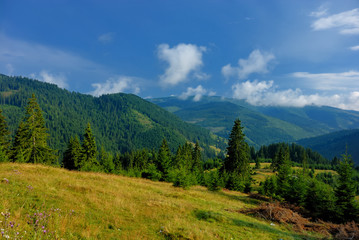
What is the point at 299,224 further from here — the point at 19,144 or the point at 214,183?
the point at 19,144

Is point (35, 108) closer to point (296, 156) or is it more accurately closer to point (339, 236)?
point (339, 236)

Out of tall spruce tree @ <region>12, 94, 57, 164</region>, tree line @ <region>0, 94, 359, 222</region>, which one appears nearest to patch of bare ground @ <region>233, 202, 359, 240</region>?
tree line @ <region>0, 94, 359, 222</region>

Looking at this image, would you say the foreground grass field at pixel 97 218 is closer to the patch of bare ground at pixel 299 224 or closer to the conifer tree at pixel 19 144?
the patch of bare ground at pixel 299 224

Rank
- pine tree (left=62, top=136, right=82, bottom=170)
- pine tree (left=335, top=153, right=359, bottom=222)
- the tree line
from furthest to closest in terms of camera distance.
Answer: pine tree (left=62, top=136, right=82, bottom=170) → the tree line → pine tree (left=335, top=153, right=359, bottom=222)

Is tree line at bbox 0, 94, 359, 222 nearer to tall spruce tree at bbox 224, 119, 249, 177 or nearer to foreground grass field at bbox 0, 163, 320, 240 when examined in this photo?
tall spruce tree at bbox 224, 119, 249, 177

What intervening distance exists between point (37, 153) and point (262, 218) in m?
45.5

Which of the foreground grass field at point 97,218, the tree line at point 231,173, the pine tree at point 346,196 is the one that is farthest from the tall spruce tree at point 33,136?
the pine tree at point 346,196

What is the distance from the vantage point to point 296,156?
15575 cm

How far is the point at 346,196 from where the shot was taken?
852 inches

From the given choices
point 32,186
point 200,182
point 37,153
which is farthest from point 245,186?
point 37,153

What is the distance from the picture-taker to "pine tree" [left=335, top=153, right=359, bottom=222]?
20859mm

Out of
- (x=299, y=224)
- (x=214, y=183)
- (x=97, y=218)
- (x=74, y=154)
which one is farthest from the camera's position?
(x=74, y=154)

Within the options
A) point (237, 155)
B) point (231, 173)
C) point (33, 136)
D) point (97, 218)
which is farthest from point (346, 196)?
point (33, 136)

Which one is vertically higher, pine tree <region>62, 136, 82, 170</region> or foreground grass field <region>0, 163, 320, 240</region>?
A: foreground grass field <region>0, 163, 320, 240</region>
